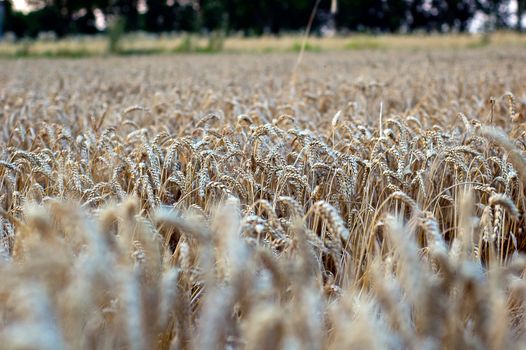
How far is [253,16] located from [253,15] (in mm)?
65

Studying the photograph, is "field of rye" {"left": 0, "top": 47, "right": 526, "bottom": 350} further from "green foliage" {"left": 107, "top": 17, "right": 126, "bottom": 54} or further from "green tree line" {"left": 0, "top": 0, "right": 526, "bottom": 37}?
"green tree line" {"left": 0, "top": 0, "right": 526, "bottom": 37}

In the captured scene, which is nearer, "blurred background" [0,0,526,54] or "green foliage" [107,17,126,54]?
"green foliage" [107,17,126,54]

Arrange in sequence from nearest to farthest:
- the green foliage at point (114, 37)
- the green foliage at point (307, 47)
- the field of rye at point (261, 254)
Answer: the field of rye at point (261, 254) < the green foliage at point (307, 47) < the green foliage at point (114, 37)

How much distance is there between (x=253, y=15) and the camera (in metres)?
40.8

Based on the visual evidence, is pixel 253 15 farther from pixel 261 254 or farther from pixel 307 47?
pixel 261 254

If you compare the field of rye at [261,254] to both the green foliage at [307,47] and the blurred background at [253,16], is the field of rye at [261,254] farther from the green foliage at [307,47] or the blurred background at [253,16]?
the blurred background at [253,16]

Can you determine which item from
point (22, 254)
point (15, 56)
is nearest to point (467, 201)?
point (22, 254)

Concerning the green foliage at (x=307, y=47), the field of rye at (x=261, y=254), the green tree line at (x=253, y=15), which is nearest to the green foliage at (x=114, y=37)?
the green foliage at (x=307, y=47)

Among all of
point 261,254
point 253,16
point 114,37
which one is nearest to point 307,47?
point 114,37

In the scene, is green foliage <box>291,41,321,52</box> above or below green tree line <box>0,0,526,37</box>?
below

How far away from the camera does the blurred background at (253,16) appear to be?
120ft

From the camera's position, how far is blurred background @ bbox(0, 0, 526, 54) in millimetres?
36531

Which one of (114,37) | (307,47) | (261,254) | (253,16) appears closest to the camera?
(261,254)

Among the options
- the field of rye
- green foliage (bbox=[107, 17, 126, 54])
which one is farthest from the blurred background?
the field of rye
